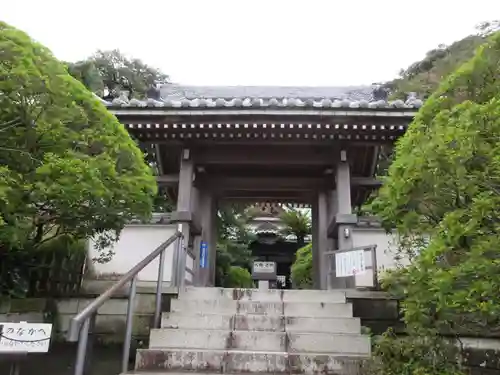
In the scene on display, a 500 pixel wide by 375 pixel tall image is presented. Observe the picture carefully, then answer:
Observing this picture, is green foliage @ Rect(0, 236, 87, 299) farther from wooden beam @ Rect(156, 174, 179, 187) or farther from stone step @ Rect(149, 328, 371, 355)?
wooden beam @ Rect(156, 174, 179, 187)

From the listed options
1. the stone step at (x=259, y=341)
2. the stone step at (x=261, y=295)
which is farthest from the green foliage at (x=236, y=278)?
the stone step at (x=259, y=341)

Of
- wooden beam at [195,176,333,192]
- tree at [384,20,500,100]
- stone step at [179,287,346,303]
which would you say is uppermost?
tree at [384,20,500,100]

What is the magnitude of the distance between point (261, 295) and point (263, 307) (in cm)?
34

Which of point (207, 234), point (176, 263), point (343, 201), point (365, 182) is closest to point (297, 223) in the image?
point (207, 234)

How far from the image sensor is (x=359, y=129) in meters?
6.94

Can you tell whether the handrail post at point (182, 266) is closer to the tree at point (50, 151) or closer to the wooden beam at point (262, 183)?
the tree at point (50, 151)

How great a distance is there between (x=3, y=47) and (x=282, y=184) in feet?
19.9

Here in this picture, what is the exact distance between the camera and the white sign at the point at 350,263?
5668 mm

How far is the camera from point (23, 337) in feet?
11.0

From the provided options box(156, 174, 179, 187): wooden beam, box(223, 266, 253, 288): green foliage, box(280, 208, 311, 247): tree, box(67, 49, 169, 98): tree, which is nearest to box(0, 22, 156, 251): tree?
box(156, 174, 179, 187): wooden beam

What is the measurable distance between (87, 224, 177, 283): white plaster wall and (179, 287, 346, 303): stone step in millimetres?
786

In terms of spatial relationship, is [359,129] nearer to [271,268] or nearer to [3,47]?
[3,47]

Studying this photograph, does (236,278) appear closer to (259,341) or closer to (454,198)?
(259,341)

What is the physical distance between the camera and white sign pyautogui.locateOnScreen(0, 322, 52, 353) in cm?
332
